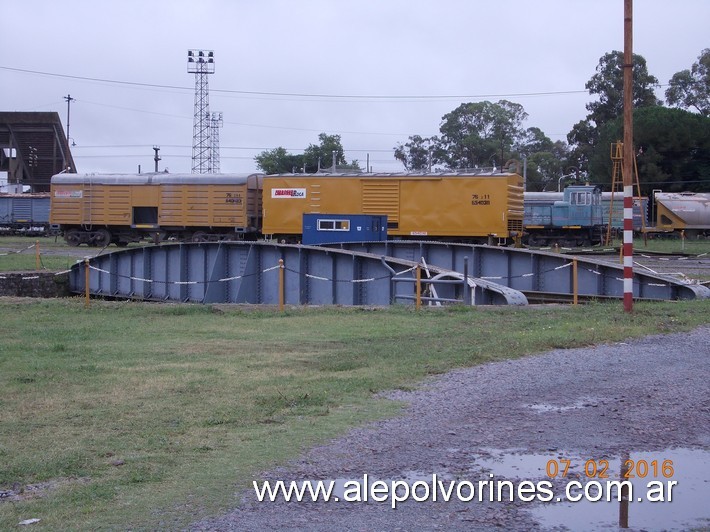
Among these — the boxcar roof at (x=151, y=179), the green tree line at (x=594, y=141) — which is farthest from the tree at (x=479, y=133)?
the boxcar roof at (x=151, y=179)

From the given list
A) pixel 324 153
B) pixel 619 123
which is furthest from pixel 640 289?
pixel 324 153

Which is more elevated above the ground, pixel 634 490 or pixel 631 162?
pixel 631 162

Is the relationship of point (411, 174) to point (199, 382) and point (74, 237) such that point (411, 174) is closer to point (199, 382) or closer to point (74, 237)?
point (74, 237)

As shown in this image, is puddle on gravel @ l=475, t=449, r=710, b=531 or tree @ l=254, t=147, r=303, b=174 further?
tree @ l=254, t=147, r=303, b=174

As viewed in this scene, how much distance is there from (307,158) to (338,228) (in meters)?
55.4

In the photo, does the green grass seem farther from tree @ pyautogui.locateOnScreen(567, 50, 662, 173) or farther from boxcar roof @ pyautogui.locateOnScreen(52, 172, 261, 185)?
tree @ pyautogui.locateOnScreen(567, 50, 662, 173)

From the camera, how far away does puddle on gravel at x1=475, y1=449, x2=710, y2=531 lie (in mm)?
5387

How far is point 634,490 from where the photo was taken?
5.94m

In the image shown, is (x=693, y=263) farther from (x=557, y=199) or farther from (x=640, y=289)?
(x=557, y=199)

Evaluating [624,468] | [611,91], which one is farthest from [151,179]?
[611,91]

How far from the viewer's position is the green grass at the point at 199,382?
244 inches

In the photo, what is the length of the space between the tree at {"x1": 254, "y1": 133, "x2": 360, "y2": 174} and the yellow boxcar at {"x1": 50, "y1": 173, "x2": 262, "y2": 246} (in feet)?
142

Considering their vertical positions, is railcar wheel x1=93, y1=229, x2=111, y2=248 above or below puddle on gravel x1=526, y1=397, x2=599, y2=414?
above

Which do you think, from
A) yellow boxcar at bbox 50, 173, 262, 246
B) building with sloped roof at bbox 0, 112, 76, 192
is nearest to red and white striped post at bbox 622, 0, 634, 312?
yellow boxcar at bbox 50, 173, 262, 246
